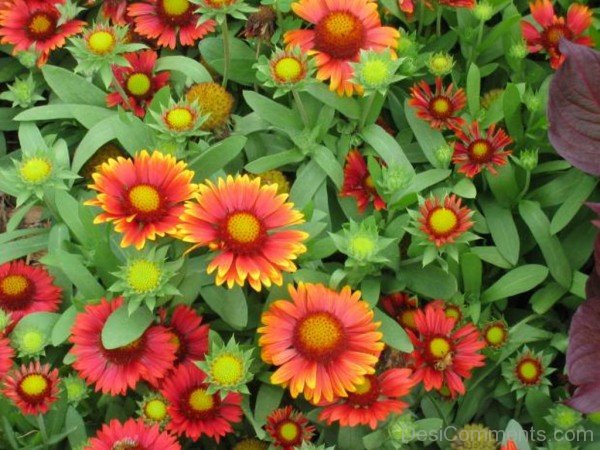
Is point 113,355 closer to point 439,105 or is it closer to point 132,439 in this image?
point 132,439

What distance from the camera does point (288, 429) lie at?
2.02 m

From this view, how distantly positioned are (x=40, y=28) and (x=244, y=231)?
1.11 metres

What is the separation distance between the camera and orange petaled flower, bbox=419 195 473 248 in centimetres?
199

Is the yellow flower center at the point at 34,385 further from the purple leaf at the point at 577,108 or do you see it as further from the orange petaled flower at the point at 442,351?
the purple leaf at the point at 577,108

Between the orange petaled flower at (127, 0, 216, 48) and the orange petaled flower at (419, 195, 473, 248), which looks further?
the orange petaled flower at (127, 0, 216, 48)

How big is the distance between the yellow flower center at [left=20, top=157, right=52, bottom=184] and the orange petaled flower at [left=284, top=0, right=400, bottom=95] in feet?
2.29

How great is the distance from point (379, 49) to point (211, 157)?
536 mm

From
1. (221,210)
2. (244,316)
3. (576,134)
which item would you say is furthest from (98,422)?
(576,134)

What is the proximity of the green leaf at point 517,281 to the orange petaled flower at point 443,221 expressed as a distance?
0.29 m

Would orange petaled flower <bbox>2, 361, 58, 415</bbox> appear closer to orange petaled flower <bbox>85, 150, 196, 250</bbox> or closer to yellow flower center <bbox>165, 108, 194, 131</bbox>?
orange petaled flower <bbox>85, 150, 196, 250</bbox>

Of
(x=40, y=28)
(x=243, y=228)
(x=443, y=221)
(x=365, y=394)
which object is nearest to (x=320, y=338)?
(x=365, y=394)

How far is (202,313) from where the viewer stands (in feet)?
7.47

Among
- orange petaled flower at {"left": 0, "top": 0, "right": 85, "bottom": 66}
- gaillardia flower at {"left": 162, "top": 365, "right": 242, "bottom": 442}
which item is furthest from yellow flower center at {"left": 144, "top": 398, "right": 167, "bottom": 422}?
orange petaled flower at {"left": 0, "top": 0, "right": 85, "bottom": 66}

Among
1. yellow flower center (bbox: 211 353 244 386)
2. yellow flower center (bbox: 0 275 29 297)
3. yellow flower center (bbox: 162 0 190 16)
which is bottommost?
yellow flower center (bbox: 0 275 29 297)
